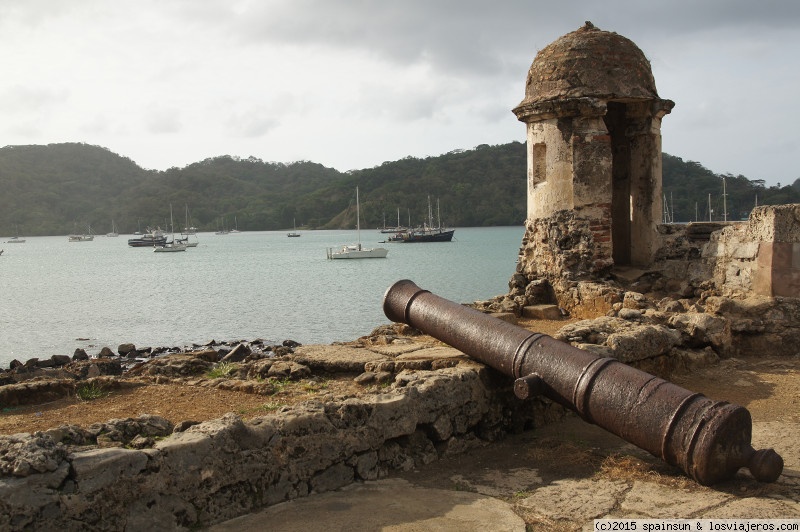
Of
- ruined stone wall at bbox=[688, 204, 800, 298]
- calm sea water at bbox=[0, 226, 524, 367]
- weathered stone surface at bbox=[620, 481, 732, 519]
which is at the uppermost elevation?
ruined stone wall at bbox=[688, 204, 800, 298]

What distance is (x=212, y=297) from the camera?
115ft

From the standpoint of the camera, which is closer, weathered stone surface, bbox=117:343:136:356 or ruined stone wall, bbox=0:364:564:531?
ruined stone wall, bbox=0:364:564:531

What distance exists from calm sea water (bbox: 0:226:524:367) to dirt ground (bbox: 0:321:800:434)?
14375 mm

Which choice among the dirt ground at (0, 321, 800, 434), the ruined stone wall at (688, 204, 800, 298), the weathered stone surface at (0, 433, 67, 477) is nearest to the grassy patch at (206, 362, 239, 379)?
the dirt ground at (0, 321, 800, 434)

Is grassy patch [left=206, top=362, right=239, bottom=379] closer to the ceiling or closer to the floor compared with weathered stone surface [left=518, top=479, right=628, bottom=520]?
closer to the ceiling

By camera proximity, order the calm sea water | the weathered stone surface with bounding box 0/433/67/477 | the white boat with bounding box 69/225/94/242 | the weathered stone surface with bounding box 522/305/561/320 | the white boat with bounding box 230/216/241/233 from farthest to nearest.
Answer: the white boat with bounding box 230/216/241/233, the white boat with bounding box 69/225/94/242, the calm sea water, the weathered stone surface with bounding box 522/305/561/320, the weathered stone surface with bounding box 0/433/67/477

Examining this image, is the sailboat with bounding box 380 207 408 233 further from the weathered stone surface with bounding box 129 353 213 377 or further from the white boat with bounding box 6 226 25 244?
the weathered stone surface with bounding box 129 353 213 377

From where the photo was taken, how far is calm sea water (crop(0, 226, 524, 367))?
22875 mm

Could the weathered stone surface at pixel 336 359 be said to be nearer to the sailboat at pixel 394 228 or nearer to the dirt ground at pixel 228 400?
the dirt ground at pixel 228 400

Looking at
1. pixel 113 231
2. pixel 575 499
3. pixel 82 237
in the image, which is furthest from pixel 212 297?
pixel 113 231

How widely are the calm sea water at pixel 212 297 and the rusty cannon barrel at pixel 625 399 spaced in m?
15.0

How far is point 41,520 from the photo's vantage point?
3.42 meters

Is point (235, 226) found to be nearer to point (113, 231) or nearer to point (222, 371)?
point (113, 231)

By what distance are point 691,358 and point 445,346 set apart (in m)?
2.78
